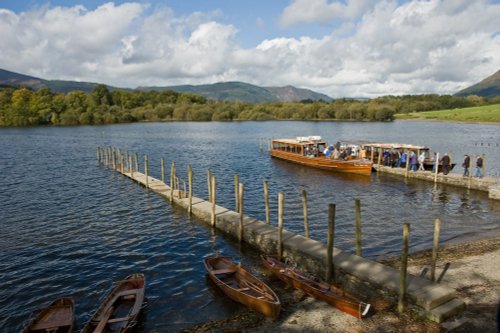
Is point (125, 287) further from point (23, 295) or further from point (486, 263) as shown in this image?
point (486, 263)

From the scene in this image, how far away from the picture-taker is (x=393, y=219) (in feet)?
82.1

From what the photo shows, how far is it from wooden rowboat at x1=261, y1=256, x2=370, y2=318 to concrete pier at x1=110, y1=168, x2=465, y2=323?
79 centimetres

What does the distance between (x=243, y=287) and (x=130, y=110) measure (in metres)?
161

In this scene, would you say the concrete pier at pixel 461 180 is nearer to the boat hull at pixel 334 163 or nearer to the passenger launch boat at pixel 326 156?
the boat hull at pixel 334 163

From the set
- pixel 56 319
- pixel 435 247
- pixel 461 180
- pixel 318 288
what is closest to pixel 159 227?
pixel 56 319

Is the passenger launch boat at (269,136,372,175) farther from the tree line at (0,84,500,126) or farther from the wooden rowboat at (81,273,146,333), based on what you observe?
the tree line at (0,84,500,126)

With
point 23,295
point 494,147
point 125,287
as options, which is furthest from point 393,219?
point 494,147

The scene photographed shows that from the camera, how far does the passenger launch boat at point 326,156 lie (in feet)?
135

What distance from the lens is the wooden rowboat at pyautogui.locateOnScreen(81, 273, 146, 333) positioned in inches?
484

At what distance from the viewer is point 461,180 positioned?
3338 cm

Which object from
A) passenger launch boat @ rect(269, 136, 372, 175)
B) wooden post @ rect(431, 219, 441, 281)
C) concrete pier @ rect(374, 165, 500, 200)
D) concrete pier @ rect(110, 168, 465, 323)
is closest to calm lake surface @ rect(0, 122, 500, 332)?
concrete pier @ rect(374, 165, 500, 200)

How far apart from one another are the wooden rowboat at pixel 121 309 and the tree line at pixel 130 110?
136840 millimetres

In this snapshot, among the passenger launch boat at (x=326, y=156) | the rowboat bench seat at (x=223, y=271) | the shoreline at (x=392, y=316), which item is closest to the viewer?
the shoreline at (x=392, y=316)

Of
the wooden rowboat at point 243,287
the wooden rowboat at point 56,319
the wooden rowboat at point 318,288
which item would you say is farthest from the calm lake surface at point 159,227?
the wooden rowboat at point 318,288
